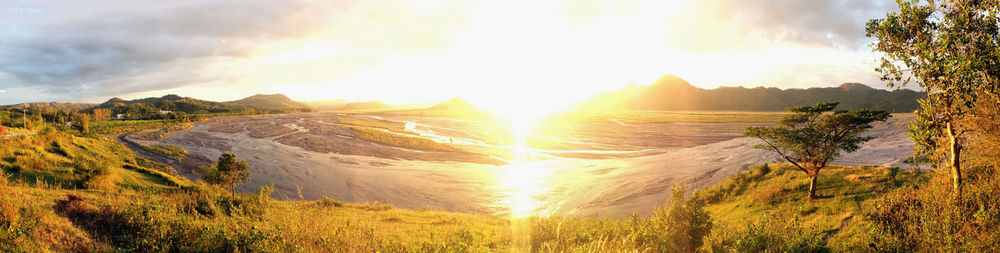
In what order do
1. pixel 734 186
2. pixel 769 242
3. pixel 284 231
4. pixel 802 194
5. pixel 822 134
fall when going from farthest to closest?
pixel 734 186 < pixel 802 194 < pixel 822 134 < pixel 769 242 < pixel 284 231

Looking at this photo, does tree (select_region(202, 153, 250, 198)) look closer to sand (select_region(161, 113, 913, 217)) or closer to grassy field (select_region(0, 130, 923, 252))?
sand (select_region(161, 113, 913, 217))

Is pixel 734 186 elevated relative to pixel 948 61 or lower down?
lower down

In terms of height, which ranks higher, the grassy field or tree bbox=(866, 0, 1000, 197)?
tree bbox=(866, 0, 1000, 197)

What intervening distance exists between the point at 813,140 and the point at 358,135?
6758 cm

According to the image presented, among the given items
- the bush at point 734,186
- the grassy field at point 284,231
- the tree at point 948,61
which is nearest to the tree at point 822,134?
the bush at point 734,186

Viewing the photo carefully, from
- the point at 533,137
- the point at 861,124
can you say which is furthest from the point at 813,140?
the point at 533,137

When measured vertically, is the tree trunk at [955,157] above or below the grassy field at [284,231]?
above

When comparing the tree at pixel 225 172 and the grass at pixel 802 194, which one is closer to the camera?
the grass at pixel 802 194

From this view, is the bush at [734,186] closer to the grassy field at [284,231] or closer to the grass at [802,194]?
the grass at [802,194]

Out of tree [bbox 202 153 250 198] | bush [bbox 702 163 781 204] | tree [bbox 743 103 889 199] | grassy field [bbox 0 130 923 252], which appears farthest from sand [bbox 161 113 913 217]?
grassy field [bbox 0 130 923 252]

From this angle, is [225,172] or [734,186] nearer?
[225,172]

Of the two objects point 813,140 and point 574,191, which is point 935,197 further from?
point 574,191

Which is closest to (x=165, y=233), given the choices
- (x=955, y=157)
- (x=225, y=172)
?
(x=955, y=157)

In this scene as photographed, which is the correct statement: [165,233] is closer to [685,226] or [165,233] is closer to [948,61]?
[685,226]
